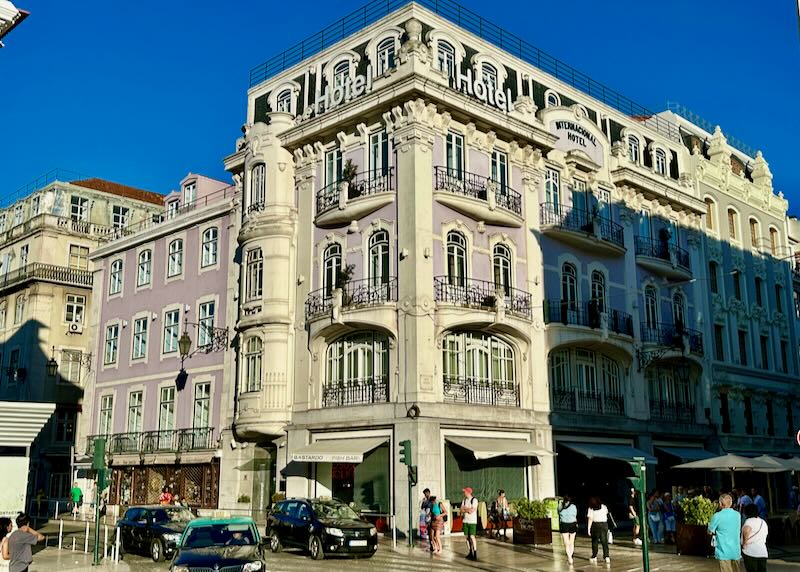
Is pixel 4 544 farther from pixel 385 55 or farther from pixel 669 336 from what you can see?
pixel 669 336

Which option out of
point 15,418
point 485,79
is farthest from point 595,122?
point 15,418

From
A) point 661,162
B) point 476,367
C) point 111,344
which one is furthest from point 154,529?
point 661,162

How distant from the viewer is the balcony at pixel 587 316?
3259cm

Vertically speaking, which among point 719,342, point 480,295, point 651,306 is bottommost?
point 480,295

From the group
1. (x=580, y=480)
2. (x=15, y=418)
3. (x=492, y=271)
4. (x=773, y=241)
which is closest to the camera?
(x=15, y=418)

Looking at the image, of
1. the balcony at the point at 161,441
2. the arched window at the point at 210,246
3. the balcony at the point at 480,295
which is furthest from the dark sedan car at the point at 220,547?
the arched window at the point at 210,246

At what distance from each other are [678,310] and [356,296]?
17.3 metres

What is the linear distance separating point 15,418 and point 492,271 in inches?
631

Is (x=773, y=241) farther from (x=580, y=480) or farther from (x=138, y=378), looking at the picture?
(x=138, y=378)

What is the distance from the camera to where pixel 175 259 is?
40.0 m

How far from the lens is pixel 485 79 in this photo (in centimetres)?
3306

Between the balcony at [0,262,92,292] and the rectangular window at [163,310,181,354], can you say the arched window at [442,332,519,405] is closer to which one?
the rectangular window at [163,310,181,354]

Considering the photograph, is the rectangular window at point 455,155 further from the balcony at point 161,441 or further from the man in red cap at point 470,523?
the balcony at point 161,441

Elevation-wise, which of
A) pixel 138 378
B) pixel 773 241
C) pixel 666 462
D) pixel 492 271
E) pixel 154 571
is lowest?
pixel 154 571
